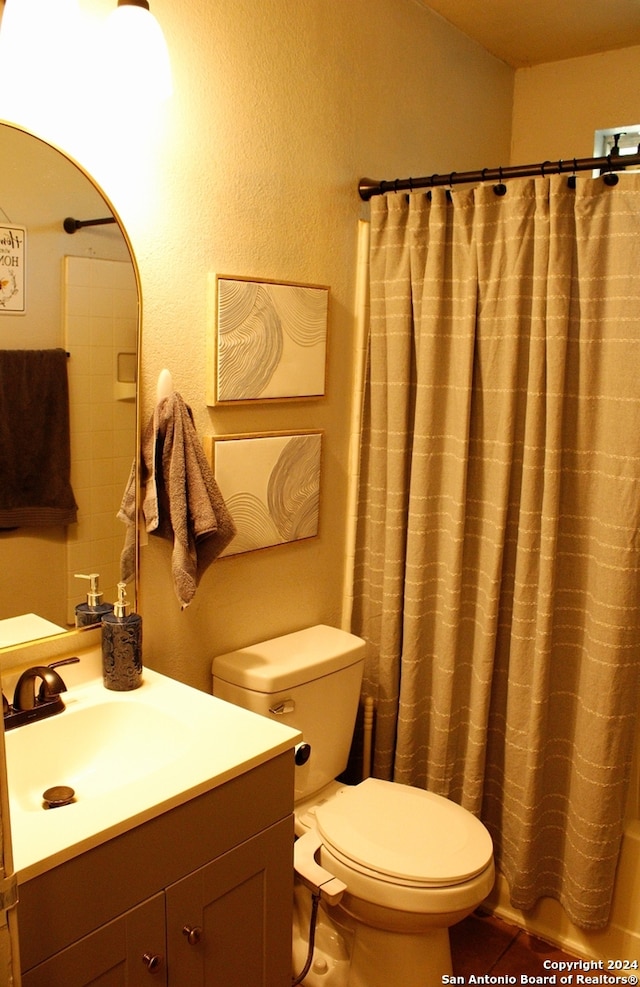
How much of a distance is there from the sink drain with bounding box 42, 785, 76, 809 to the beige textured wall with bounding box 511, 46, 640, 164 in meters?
2.50

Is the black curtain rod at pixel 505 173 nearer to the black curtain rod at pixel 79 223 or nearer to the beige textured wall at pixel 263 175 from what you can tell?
the beige textured wall at pixel 263 175

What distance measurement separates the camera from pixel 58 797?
1356mm

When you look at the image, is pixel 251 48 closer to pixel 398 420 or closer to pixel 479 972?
pixel 398 420

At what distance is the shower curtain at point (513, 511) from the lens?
6.26 ft

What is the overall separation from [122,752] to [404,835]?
70cm

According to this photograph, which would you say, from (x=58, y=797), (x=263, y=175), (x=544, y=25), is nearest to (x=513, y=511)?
(x=263, y=175)

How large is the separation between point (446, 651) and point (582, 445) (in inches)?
25.8

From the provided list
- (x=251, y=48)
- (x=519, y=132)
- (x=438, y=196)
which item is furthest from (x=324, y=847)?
(x=519, y=132)

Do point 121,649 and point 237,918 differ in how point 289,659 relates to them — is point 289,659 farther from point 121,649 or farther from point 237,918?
point 237,918

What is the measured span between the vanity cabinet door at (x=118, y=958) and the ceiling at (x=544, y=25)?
7.85 ft

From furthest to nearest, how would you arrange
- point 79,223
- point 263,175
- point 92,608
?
point 263,175 < point 92,608 < point 79,223

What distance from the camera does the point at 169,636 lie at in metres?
1.84

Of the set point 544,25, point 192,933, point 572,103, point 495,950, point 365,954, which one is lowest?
point 495,950

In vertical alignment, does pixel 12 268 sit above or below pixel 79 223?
below
